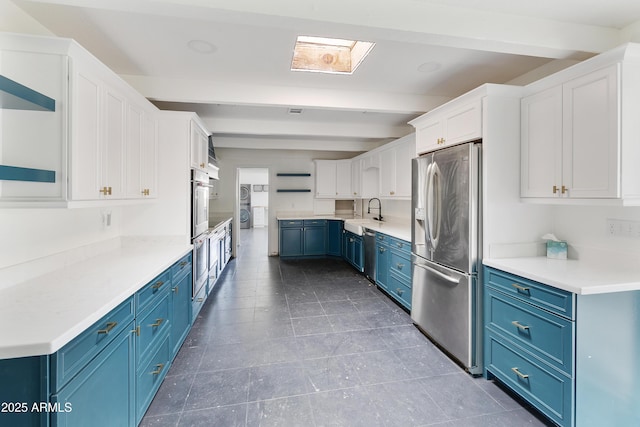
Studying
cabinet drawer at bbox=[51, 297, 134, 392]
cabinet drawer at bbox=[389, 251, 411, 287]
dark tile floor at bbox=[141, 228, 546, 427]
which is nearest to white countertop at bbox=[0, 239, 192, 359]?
cabinet drawer at bbox=[51, 297, 134, 392]

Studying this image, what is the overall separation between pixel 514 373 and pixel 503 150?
156 cm

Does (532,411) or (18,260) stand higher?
(18,260)

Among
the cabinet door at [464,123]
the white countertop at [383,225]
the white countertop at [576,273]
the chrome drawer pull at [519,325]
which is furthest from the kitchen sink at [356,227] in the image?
the chrome drawer pull at [519,325]

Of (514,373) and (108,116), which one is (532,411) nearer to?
(514,373)

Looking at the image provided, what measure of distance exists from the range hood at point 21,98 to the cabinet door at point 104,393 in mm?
1200

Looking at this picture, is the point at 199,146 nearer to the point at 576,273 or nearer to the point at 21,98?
the point at 21,98

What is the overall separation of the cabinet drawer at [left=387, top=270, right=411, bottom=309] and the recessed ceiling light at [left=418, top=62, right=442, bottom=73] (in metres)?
2.21

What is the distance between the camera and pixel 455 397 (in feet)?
6.36

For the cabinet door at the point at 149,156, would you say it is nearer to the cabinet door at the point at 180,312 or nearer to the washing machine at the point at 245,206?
the cabinet door at the point at 180,312

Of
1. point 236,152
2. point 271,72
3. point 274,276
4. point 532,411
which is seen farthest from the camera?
point 236,152

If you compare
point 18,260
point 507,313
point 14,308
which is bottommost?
point 507,313

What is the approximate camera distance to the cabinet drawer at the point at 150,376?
164cm

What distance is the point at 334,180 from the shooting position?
6.39m

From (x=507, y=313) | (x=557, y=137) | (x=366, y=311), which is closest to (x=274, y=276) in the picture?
(x=366, y=311)
